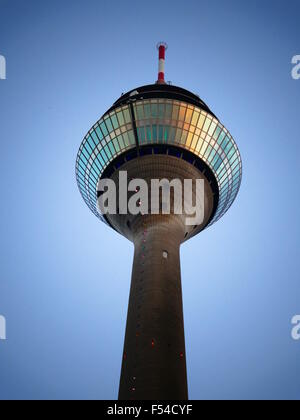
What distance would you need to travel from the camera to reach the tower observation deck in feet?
77.7

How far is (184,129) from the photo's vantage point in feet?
113

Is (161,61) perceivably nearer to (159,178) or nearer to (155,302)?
(159,178)

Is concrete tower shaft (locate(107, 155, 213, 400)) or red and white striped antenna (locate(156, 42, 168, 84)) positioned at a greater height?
red and white striped antenna (locate(156, 42, 168, 84))

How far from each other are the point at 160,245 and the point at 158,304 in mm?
4534

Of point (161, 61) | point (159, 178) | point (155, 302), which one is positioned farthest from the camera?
point (161, 61)

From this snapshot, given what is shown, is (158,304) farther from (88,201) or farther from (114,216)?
(88,201)

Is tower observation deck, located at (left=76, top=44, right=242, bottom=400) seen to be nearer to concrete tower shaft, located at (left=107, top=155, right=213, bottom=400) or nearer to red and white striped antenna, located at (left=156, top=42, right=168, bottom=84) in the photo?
concrete tower shaft, located at (left=107, top=155, right=213, bottom=400)

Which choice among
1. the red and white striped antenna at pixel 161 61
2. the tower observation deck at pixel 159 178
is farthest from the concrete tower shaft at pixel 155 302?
the red and white striped antenna at pixel 161 61

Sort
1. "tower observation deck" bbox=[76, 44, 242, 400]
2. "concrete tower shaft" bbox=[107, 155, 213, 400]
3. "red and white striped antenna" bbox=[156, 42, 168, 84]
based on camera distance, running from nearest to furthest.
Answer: "concrete tower shaft" bbox=[107, 155, 213, 400], "tower observation deck" bbox=[76, 44, 242, 400], "red and white striped antenna" bbox=[156, 42, 168, 84]

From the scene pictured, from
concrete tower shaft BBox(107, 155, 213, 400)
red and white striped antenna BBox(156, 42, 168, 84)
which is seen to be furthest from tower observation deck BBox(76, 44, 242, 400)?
red and white striped antenna BBox(156, 42, 168, 84)

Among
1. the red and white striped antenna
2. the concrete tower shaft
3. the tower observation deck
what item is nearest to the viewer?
the concrete tower shaft

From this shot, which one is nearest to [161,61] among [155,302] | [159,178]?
[159,178]

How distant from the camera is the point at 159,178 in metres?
31.9
